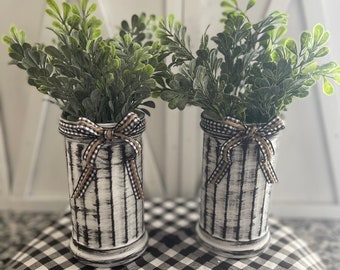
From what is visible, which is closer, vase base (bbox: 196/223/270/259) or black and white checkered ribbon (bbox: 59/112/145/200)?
black and white checkered ribbon (bbox: 59/112/145/200)

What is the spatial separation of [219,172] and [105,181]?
21 cm

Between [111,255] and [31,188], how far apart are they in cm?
48

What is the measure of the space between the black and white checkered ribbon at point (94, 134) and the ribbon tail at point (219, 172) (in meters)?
0.15

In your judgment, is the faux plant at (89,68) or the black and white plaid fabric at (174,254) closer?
the faux plant at (89,68)

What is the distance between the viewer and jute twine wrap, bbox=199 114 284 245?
604 millimetres

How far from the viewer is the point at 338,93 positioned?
91cm

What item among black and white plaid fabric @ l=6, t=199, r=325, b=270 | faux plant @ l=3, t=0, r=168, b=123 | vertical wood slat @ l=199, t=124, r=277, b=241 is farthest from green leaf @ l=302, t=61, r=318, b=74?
black and white plaid fabric @ l=6, t=199, r=325, b=270

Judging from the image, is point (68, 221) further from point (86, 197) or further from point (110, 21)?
point (110, 21)

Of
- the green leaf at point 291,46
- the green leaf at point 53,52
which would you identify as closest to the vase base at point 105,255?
the green leaf at point 53,52

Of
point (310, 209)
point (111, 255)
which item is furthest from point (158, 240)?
point (310, 209)

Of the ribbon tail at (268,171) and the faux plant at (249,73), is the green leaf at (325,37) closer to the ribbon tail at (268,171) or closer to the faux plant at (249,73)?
the faux plant at (249,73)

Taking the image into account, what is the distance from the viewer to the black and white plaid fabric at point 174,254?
675 millimetres

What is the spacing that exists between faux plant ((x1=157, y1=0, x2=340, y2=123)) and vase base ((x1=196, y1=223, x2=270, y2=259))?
0.79ft

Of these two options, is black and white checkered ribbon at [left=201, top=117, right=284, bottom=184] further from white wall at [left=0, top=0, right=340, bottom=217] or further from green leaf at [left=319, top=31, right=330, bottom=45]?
white wall at [left=0, top=0, right=340, bottom=217]
